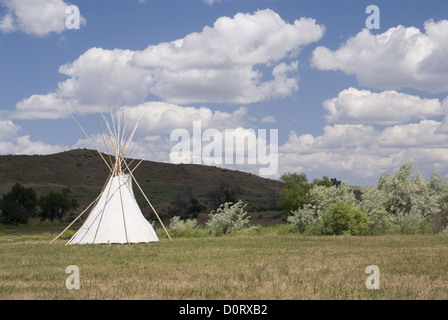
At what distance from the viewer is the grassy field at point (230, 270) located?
31.2 feet

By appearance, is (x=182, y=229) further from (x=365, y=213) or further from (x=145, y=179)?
(x=145, y=179)

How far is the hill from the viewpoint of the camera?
68375mm

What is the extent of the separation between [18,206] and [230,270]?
129ft

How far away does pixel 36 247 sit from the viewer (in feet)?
62.5

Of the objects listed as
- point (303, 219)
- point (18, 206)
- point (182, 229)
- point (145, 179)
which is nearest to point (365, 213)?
point (303, 219)

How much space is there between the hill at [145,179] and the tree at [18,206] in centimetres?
1456

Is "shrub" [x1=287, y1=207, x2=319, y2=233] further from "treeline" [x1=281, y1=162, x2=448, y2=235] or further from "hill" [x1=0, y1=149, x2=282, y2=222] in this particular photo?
"hill" [x1=0, y1=149, x2=282, y2=222]

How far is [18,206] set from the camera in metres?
47.2
